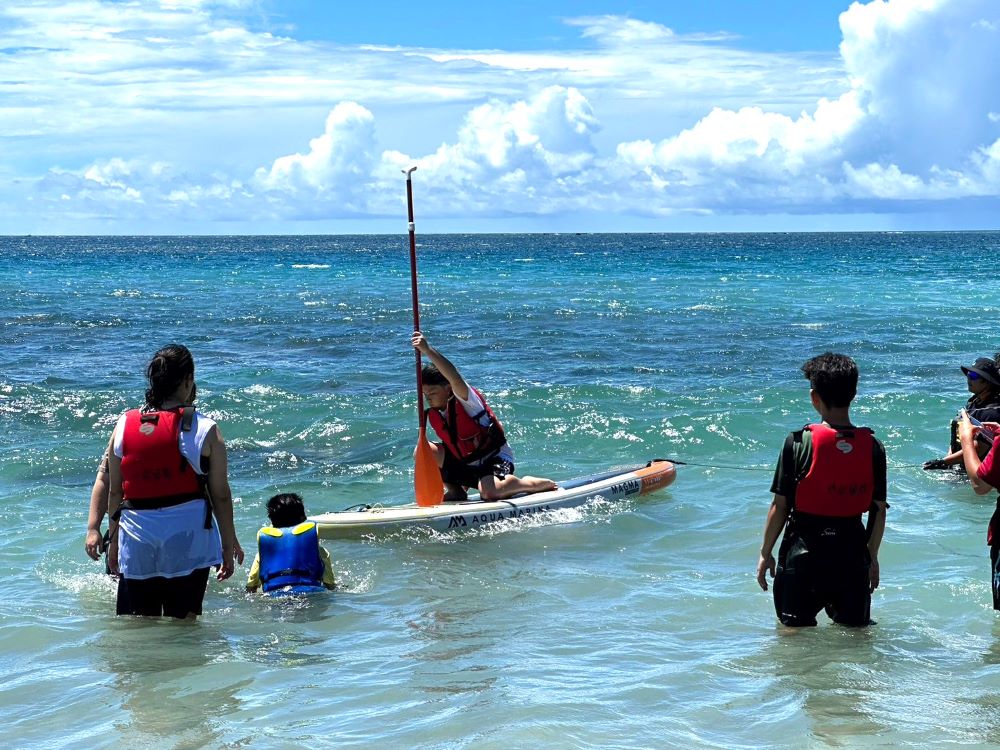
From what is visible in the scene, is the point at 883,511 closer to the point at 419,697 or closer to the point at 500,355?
the point at 419,697

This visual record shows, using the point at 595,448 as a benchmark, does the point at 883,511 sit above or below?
above

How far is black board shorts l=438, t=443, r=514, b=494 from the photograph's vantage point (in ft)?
31.8

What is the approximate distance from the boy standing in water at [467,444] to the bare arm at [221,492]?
10.6 feet

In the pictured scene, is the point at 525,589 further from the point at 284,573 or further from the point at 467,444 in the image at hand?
the point at 467,444

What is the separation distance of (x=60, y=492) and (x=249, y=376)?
797 centimetres

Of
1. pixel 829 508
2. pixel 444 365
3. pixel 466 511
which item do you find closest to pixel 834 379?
pixel 829 508

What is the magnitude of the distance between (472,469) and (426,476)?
401 mm

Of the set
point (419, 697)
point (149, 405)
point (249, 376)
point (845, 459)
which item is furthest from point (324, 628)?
point (249, 376)

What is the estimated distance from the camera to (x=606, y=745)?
4.75 metres

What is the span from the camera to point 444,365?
332 inches

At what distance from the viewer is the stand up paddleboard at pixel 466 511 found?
911 cm

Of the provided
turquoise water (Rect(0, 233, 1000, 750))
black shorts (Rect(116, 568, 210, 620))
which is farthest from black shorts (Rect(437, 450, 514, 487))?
black shorts (Rect(116, 568, 210, 620))

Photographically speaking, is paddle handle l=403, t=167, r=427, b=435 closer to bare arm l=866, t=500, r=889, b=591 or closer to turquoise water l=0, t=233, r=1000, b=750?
turquoise water l=0, t=233, r=1000, b=750

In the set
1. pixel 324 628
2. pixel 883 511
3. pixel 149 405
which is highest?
pixel 149 405
